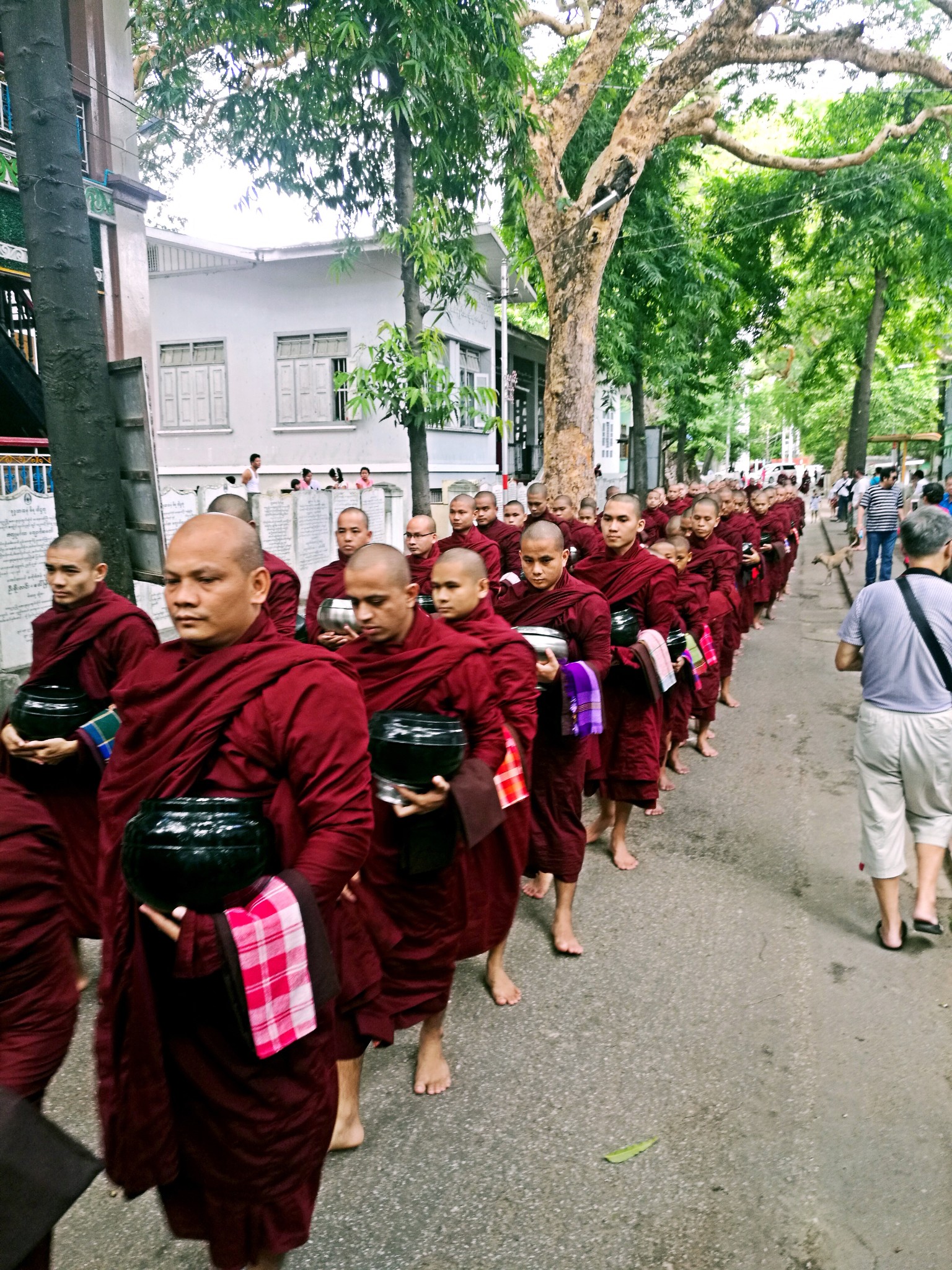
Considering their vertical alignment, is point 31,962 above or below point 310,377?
below

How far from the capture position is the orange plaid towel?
3260mm

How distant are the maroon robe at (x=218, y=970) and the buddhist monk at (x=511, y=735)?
1.26 metres

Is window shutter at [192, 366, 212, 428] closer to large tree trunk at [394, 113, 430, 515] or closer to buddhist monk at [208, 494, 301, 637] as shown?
large tree trunk at [394, 113, 430, 515]

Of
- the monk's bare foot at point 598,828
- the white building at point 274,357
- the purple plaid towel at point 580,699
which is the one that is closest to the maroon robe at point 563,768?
the purple plaid towel at point 580,699

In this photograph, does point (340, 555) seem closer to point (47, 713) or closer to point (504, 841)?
point (47, 713)

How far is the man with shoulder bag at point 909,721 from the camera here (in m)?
4.09

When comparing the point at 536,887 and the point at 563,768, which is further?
the point at 536,887

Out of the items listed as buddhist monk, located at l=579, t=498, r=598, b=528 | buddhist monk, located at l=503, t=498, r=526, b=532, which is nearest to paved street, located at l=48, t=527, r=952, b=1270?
buddhist monk, located at l=579, t=498, r=598, b=528

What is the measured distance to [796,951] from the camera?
4191 mm

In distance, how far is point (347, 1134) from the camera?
2.93 meters

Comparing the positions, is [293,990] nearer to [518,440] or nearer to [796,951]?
[796,951]

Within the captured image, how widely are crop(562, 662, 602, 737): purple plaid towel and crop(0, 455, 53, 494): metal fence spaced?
4.78 m

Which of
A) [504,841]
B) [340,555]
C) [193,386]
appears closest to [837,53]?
[340,555]

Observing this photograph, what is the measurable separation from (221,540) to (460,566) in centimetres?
161
